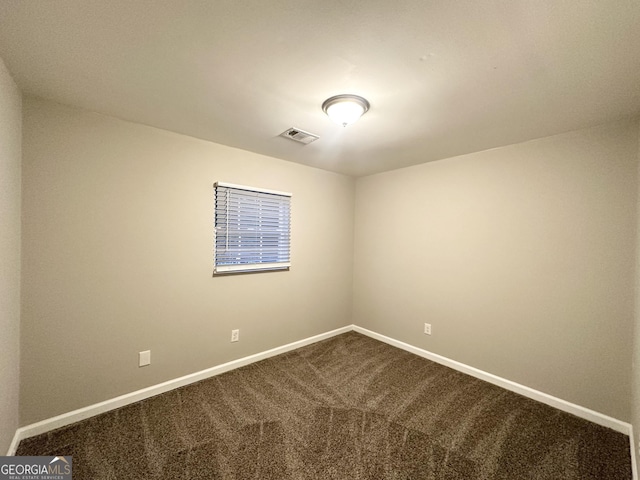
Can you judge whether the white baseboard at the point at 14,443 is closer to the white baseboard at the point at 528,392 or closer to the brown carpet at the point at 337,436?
the brown carpet at the point at 337,436

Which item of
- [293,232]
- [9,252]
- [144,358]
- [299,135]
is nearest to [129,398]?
[144,358]

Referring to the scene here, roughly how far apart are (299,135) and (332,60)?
102cm

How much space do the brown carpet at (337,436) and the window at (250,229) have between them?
1146mm

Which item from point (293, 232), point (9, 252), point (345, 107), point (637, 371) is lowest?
point (637, 371)

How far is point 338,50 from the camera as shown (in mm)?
1262

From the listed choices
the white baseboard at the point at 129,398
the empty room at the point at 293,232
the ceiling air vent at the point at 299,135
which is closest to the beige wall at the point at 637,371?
the empty room at the point at 293,232

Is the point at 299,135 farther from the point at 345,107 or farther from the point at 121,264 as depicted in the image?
the point at 121,264

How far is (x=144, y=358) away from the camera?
2.22 meters

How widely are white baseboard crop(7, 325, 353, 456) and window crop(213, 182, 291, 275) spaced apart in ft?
3.15

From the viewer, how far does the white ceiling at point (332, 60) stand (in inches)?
41.4

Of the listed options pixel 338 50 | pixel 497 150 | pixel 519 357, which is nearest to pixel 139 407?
pixel 338 50

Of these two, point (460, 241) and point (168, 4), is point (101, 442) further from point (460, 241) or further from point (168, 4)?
point (460, 241)

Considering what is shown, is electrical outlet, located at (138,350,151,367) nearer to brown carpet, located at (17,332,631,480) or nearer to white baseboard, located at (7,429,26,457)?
brown carpet, located at (17,332,631,480)

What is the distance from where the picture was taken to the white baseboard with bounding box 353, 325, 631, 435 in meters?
1.95
